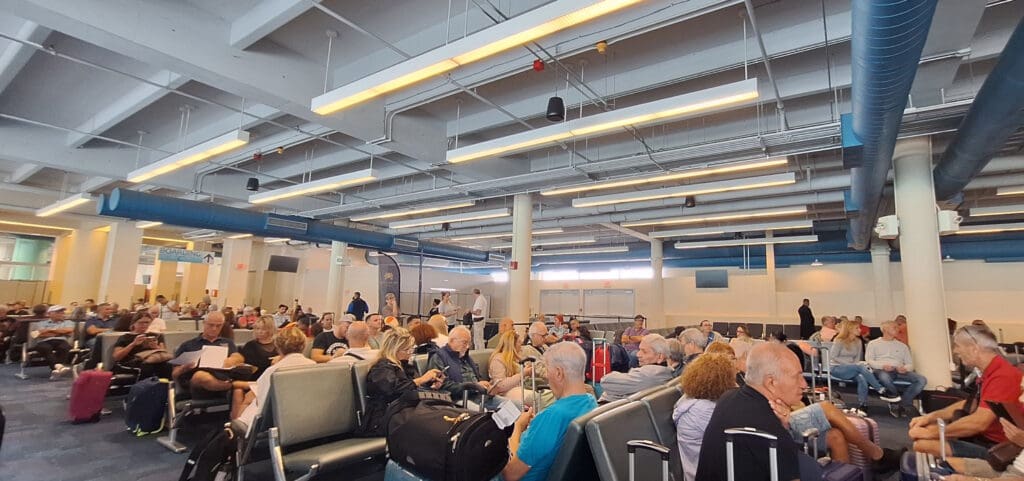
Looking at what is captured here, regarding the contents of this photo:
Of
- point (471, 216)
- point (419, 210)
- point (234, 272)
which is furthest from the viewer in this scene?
point (234, 272)

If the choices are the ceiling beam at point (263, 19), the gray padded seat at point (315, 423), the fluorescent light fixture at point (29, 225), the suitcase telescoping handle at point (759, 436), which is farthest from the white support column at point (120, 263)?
the suitcase telescoping handle at point (759, 436)

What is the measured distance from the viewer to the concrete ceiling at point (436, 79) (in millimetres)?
3814

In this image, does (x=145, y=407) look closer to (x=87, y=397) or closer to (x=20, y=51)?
(x=87, y=397)

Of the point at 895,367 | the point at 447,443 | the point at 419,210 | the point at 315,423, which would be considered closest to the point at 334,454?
the point at 315,423

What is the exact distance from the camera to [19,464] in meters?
3.30

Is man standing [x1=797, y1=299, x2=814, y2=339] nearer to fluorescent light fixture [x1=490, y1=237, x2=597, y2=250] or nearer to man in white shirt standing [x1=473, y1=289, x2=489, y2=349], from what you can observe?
fluorescent light fixture [x1=490, y1=237, x2=597, y2=250]

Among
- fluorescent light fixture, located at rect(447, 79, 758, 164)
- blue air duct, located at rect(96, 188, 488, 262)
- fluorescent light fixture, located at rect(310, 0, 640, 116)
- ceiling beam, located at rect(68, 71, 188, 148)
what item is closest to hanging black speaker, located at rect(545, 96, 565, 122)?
fluorescent light fixture, located at rect(447, 79, 758, 164)

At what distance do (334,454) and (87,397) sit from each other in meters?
3.44

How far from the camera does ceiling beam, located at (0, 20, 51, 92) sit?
416 centimetres

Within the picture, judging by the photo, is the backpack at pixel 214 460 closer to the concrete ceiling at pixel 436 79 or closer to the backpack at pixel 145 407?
the backpack at pixel 145 407

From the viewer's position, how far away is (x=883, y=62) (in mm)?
2600

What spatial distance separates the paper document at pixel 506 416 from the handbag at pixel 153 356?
14.1 ft

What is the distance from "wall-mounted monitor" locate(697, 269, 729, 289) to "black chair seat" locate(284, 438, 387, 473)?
1364 centimetres

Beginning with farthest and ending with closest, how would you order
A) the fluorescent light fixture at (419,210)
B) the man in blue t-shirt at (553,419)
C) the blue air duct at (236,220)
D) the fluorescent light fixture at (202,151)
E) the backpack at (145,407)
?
the fluorescent light fixture at (419,210)
the blue air duct at (236,220)
the fluorescent light fixture at (202,151)
the backpack at (145,407)
the man in blue t-shirt at (553,419)
